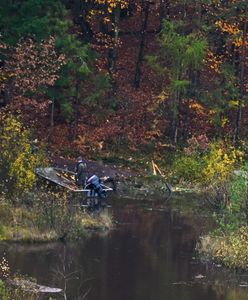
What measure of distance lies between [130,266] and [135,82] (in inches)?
1042

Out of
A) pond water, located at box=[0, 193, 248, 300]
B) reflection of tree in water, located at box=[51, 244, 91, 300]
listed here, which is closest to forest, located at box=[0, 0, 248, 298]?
pond water, located at box=[0, 193, 248, 300]

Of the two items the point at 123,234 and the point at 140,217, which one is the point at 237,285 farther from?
the point at 140,217

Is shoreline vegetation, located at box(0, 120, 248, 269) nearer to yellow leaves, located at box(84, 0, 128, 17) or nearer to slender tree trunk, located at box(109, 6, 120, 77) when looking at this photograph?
slender tree trunk, located at box(109, 6, 120, 77)

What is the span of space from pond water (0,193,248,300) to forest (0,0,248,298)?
687cm

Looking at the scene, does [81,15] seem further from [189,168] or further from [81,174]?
[81,174]

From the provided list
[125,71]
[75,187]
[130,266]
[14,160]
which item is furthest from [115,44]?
[130,266]

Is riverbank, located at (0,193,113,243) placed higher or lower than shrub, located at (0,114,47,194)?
lower

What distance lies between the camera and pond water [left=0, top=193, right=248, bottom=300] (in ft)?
65.7

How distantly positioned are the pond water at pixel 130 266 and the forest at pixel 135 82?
687 cm

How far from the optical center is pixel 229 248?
22750mm

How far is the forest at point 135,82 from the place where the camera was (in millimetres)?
39062

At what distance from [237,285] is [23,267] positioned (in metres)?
5.33

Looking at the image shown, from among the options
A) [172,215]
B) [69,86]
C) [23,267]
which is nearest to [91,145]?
[69,86]

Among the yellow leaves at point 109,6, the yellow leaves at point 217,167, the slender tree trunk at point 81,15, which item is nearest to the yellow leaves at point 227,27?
the yellow leaves at point 109,6
